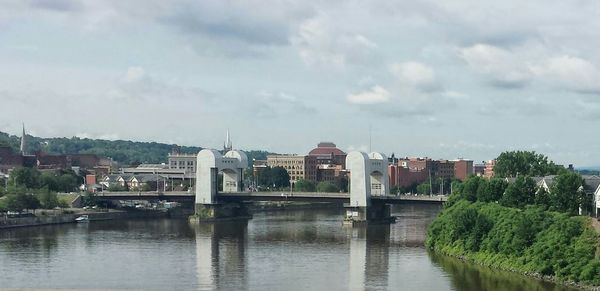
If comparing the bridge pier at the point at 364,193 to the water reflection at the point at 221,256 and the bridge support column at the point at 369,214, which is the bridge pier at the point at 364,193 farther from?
the water reflection at the point at 221,256

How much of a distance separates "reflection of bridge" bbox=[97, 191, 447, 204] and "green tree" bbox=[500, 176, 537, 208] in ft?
89.2

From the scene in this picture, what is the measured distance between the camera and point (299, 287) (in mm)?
44688

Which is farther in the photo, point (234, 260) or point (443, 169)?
point (443, 169)

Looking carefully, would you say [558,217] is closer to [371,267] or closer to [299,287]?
[371,267]

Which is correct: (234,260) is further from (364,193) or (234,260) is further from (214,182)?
(214,182)

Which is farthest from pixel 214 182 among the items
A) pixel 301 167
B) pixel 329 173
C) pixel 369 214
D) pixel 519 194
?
pixel 301 167

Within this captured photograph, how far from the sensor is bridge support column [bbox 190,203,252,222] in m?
96.5

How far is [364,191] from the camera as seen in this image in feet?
306

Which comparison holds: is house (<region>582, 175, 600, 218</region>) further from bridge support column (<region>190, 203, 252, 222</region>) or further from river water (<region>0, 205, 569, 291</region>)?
bridge support column (<region>190, 203, 252, 222</region>)

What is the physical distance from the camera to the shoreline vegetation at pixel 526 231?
4481cm

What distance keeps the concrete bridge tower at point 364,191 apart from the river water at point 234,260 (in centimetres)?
590

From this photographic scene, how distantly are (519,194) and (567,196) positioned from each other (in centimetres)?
487

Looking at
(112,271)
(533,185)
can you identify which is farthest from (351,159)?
(112,271)

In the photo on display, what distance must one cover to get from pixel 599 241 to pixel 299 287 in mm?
14656
